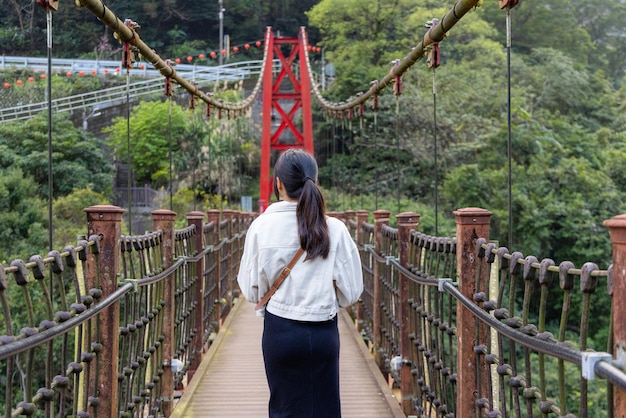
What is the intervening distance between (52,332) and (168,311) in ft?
4.92

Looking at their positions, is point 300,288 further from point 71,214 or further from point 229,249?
point 71,214

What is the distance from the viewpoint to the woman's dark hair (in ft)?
5.89

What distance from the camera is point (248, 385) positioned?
350 centimetres

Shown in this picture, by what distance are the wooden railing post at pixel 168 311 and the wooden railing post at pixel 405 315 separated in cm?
89

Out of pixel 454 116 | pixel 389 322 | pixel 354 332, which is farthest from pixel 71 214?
pixel 389 322

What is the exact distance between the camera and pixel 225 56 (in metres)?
24.7

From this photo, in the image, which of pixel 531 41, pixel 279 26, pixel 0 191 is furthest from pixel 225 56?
pixel 0 191

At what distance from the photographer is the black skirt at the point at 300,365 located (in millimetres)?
1805

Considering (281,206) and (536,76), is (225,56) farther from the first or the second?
(281,206)

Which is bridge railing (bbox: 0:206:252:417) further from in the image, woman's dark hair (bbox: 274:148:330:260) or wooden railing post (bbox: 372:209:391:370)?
wooden railing post (bbox: 372:209:391:370)

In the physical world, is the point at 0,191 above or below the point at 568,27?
below

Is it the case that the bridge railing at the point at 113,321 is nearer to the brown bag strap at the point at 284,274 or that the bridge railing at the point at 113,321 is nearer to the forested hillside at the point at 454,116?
the brown bag strap at the point at 284,274

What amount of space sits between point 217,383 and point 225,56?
22066 millimetres

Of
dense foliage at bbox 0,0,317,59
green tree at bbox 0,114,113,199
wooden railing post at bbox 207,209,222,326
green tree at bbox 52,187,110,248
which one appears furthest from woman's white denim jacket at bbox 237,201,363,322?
dense foliage at bbox 0,0,317,59
